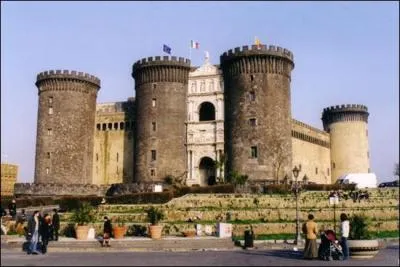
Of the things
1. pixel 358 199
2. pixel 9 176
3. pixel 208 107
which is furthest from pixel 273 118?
pixel 9 176

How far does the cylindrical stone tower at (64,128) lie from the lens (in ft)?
191

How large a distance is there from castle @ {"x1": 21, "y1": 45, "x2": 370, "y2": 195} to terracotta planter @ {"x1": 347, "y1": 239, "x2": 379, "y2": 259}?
32050 millimetres

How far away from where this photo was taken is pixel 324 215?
3672 cm

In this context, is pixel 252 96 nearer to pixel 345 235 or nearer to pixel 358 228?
pixel 358 228

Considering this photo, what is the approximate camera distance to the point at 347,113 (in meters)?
74.0

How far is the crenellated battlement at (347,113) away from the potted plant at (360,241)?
54968 mm

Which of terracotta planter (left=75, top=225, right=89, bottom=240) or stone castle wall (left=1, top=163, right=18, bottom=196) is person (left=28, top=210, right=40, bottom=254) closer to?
terracotta planter (left=75, top=225, right=89, bottom=240)

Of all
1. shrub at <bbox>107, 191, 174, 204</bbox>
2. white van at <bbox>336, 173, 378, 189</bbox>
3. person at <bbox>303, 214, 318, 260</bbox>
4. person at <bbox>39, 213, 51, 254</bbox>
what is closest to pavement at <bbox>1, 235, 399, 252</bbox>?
person at <bbox>39, 213, 51, 254</bbox>

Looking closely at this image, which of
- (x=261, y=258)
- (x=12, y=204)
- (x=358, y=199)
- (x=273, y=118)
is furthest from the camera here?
(x=273, y=118)

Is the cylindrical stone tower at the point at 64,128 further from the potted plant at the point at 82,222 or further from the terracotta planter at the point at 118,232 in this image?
the terracotta planter at the point at 118,232

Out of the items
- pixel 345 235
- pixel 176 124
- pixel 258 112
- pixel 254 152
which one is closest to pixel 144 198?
pixel 176 124

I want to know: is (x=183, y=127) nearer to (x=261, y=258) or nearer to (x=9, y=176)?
(x=9, y=176)

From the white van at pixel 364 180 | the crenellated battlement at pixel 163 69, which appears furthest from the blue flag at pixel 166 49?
the white van at pixel 364 180

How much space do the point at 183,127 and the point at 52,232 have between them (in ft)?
105
